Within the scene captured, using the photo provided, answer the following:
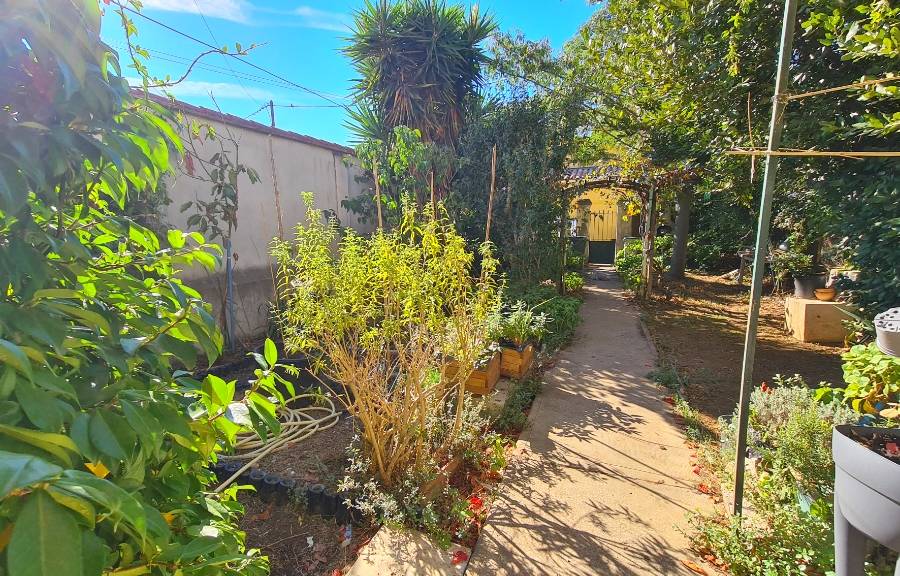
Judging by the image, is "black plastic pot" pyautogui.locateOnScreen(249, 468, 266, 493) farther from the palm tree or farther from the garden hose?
the palm tree

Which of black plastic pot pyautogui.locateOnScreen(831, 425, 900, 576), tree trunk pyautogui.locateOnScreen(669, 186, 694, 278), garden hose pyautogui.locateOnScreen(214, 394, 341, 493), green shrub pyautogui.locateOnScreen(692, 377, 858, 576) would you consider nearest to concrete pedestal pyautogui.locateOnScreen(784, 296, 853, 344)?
green shrub pyautogui.locateOnScreen(692, 377, 858, 576)

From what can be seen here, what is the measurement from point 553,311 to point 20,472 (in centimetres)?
581

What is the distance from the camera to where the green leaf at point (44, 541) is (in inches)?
15.9

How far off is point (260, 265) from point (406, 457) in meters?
3.96

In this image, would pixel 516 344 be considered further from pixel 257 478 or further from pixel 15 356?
pixel 15 356

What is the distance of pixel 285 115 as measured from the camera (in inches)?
339

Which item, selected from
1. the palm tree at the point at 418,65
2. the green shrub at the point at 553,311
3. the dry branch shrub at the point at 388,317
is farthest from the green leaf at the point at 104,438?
the palm tree at the point at 418,65

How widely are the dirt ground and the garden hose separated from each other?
325cm

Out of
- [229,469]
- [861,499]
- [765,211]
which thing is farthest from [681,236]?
[229,469]

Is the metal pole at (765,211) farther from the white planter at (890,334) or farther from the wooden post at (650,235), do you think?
the wooden post at (650,235)

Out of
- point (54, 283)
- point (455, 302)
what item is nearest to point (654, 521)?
point (455, 302)

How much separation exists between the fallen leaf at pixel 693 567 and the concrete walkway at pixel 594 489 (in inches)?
1.3

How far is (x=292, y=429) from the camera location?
318cm

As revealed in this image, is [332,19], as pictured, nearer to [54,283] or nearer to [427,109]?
[427,109]
